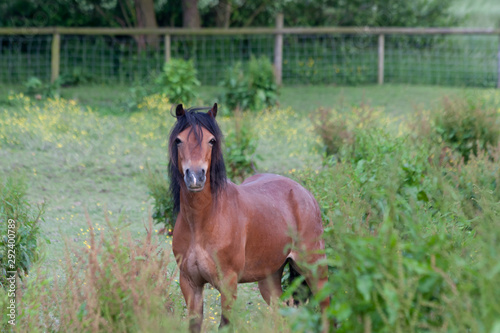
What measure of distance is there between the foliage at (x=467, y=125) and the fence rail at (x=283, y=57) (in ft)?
28.6

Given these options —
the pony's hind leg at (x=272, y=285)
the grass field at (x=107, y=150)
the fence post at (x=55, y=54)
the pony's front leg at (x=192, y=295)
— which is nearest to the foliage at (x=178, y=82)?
the grass field at (x=107, y=150)

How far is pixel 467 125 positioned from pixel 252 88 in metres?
6.35

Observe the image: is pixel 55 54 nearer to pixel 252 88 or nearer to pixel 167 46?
pixel 167 46

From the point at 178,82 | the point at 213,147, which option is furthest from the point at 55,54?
the point at 213,147

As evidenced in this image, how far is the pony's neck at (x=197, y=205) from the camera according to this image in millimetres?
3993

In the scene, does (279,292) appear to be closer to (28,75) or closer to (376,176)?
(376,176)

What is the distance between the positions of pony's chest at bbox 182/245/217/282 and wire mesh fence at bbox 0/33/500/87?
44.8 ft

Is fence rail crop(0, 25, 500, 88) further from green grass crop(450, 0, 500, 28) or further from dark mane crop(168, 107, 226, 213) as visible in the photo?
dark mane crop(168, 107, 226, 213)

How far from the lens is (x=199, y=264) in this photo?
3.93 meters

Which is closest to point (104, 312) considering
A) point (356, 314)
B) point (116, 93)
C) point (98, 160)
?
point (356, 314)

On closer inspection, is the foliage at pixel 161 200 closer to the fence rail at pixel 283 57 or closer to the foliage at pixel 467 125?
the foliage at pixel 467 125

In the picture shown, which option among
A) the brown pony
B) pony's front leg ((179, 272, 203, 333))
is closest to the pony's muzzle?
the brown pony

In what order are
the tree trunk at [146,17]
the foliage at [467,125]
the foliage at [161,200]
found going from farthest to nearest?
1. the tree trunk at [146,17]
2. the foliage at [467,125]
3. the foliage at [161,200]

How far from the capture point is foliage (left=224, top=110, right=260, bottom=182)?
8062mm
